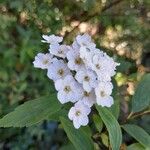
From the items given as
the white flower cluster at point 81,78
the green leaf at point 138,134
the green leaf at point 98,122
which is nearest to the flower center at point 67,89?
the white flower cluster at point 81,78

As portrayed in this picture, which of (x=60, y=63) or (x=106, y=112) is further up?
(x=60, y=63)

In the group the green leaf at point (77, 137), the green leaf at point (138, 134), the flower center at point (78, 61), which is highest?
the flower center at point (78, 61)

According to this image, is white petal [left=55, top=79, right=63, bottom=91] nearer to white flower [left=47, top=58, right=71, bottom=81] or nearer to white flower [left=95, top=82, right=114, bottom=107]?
white flower [left=47, top=58, right=71, bottom=81]

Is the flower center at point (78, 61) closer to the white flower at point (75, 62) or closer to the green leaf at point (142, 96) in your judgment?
the white flower at point (75, 62)

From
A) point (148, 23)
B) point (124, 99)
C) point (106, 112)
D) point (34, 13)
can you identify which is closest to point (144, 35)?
point (148, 23)

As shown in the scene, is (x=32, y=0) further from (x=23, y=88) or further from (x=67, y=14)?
(x=23, y=88)

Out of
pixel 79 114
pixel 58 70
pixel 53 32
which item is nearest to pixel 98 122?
pixel 79 114

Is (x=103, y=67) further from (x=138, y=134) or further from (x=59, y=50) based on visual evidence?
(x=138, y=134)
